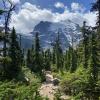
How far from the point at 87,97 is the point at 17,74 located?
57.4 feet

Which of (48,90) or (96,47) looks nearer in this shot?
(96,47)

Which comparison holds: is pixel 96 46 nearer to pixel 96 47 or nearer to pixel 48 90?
pixel 96 47

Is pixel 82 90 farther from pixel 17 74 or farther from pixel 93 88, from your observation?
pixel 17 74

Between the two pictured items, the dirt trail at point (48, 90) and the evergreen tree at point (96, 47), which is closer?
the evergreen tree at point (96, 47)

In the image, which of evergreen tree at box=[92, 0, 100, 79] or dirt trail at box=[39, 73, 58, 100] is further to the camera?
dirt trail at box=[39, 73, 58, 100]

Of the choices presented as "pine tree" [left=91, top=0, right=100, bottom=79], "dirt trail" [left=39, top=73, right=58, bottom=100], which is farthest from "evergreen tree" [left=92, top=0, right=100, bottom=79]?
"dirt trail" [left=39, top=73, right=58, bottom=100]

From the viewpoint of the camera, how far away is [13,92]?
22.5 m

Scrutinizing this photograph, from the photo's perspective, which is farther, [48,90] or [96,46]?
[48,90]

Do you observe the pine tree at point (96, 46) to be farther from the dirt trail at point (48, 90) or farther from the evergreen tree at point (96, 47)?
the dirt trail at point (48, 90)

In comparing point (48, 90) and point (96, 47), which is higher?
point (96, 47)

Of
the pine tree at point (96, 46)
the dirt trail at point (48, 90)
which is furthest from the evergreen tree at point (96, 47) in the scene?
the dirt trail at point (48, 90)

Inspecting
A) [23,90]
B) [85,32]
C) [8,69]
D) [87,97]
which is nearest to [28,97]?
[23,90]

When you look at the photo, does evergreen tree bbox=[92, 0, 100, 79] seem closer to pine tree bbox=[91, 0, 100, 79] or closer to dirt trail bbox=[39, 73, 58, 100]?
pine tree bbox=[91, 0, 100, 79]

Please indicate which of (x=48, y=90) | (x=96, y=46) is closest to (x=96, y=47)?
(x=96, y=46)
